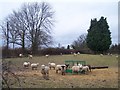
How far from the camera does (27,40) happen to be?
1363 inches

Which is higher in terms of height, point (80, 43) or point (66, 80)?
point (80, 43)

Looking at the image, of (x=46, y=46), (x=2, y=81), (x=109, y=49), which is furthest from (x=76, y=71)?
(x=109, y=49)

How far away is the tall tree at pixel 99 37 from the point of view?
37.2 m

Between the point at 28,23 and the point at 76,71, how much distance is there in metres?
20.8

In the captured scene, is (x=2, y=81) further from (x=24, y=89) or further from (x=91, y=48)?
(x=91, y=48)

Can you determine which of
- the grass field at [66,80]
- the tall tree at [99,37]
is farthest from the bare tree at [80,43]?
the grass field at [66,80]

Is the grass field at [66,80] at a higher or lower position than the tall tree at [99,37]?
lower

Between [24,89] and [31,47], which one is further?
[31,47]

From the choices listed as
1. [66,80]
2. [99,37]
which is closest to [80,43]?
[99,37]

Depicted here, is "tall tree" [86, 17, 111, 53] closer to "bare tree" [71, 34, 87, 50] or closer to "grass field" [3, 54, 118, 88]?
"bare tree" [71, 34, 87, 50]

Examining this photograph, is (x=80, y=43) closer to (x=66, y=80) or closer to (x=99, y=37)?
(x=99, y=37)

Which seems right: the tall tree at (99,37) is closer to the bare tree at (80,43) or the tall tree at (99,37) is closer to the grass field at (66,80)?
the bare tree at (80,43)

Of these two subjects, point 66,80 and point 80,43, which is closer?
point 66,80

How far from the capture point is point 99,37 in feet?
124
